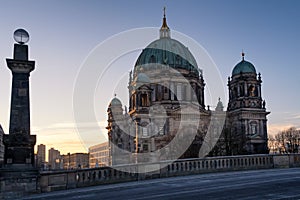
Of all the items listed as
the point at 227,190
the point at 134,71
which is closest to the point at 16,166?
the point at 227,190

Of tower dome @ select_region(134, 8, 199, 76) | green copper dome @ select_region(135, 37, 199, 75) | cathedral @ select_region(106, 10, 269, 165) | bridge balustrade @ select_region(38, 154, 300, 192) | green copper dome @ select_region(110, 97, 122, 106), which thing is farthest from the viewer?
green copper dome @ select_region(110, 97, 122, 106)

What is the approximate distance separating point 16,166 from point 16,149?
77cm

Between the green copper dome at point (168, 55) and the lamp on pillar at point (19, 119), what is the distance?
61.8 meters

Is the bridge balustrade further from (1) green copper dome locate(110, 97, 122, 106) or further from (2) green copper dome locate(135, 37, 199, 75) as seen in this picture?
(1) green copper dome locate(110, 97, 122, 106)

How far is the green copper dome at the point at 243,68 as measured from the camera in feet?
245

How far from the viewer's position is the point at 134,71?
270 feet

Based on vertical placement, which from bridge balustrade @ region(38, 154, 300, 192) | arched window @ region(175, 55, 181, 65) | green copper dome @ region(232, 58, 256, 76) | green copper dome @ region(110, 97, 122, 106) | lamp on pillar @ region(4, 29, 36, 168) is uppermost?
arched window @ region(175, 55, 181, 65)

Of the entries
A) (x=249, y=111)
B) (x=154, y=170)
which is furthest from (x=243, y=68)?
(x=154, y=170)

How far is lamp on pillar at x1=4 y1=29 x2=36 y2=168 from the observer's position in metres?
16.0

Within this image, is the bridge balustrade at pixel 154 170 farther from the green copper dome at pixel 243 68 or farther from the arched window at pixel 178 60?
the arched window at pixel 178 60

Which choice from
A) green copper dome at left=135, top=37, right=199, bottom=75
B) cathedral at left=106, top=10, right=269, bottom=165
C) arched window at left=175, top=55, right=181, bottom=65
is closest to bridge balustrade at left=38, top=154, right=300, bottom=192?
cathedral at left=106, top=10, right=269, bottom=165

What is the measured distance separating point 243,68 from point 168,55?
17.1m

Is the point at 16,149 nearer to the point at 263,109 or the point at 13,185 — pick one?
the point at 13,185

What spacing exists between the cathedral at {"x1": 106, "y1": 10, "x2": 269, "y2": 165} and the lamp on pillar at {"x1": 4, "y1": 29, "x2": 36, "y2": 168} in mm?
42912
